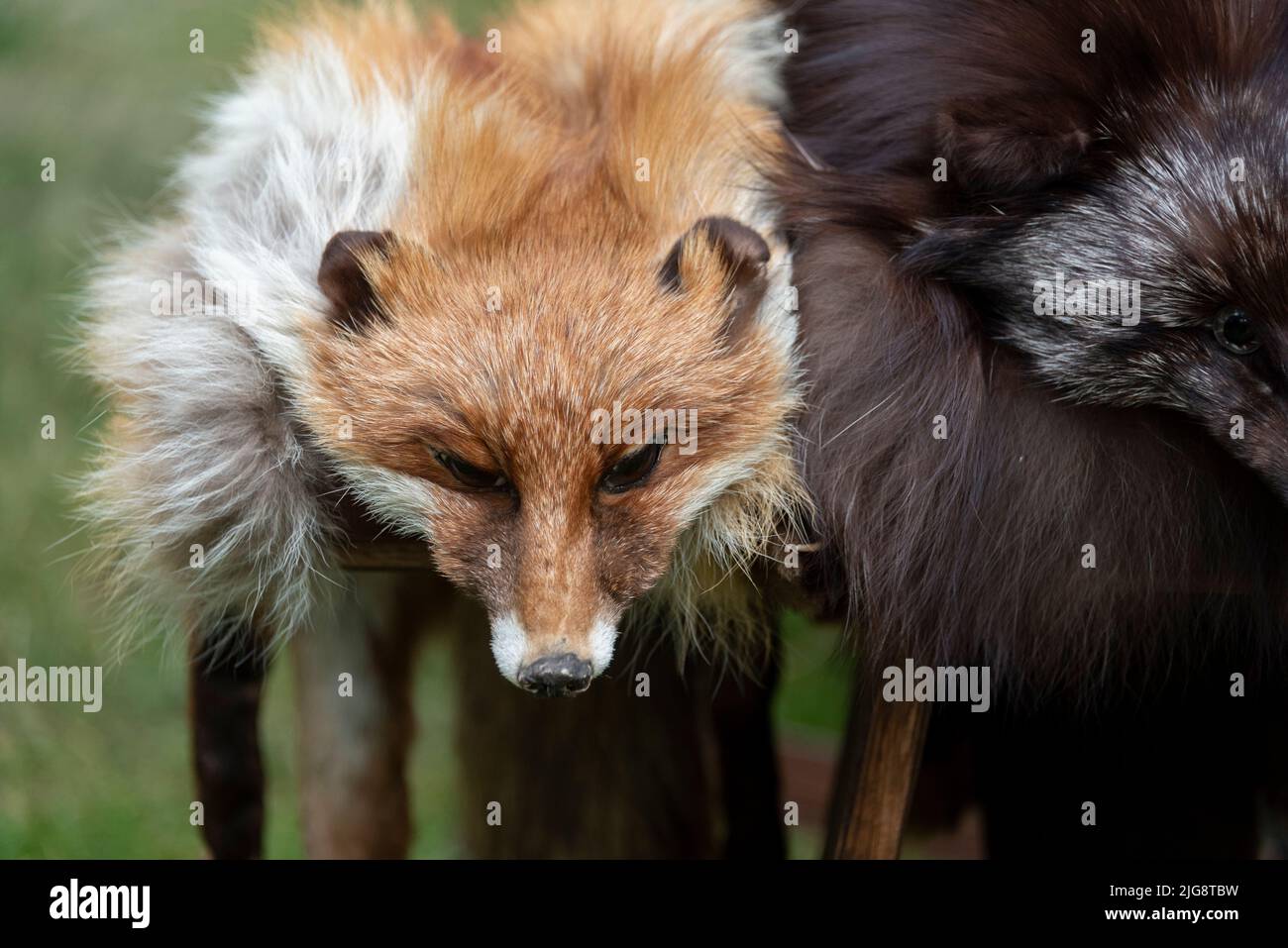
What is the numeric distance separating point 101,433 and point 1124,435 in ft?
6.50

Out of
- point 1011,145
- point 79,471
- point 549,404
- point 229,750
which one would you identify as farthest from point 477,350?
point 79,471

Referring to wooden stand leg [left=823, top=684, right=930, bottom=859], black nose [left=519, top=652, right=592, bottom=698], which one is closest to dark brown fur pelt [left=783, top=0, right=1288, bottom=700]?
wooden stand leg [left=823, top=684, right=930, bottom=859]

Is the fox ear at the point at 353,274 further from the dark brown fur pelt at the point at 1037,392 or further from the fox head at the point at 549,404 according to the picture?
the dark brown fur pelt at the point at 1037,392

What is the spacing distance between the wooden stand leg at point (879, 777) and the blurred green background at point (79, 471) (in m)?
1.35

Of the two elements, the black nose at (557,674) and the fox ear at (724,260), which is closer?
the black nose at (557,674)

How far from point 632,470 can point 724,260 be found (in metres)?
0.42

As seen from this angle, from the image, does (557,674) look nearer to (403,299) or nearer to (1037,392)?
(403,299)

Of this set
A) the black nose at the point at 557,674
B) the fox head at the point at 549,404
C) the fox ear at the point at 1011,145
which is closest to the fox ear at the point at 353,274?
the fox head at the point at 549,404

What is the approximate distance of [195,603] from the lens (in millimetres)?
2574

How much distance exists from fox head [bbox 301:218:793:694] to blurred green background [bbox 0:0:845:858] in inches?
63.9

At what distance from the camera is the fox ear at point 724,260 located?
2.35 meters

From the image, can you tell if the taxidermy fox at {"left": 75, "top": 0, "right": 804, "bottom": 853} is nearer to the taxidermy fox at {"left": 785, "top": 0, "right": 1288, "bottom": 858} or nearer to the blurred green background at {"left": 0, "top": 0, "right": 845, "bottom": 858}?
the taxidermy fox at {"left": 785, "top": 0, "right": 1288, "bottom": 858}

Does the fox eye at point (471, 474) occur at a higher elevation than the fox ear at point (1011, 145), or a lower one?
lower
